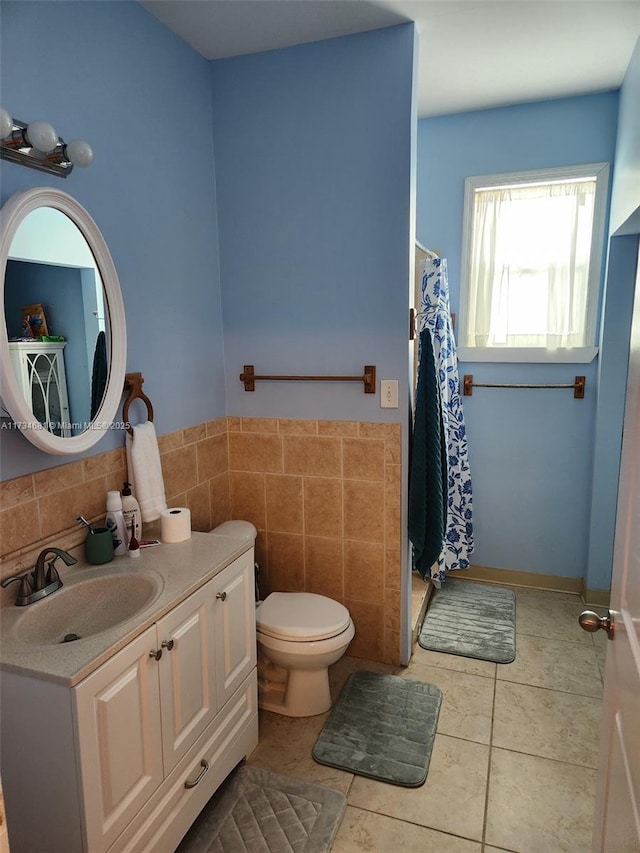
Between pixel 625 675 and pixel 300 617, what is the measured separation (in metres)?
1.36

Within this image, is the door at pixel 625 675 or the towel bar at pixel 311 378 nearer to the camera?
the door at pixel 625 675

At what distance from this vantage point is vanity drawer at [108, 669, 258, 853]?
1.48 m

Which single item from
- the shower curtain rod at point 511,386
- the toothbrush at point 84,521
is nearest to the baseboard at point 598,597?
the shower curtain rod at point 511,386

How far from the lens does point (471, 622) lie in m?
2.91

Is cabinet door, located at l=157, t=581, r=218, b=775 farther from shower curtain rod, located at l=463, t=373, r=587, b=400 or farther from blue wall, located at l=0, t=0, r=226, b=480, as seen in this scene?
shower curtain rod, located at l=463, t=373, r=587, b=400

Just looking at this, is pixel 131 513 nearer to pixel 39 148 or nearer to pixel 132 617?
pixel 132 617

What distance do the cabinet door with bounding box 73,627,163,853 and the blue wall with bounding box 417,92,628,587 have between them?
2348 mm

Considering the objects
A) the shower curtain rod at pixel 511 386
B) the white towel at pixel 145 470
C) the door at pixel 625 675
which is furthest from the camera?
the shower curtain rod at pixel 511 386

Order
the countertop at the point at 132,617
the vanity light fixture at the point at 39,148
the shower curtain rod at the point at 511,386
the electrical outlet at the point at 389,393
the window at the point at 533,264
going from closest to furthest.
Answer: the countertop at the point at 132,617, the vanity light fixture at the point at 39,148, the electrical outlet at the point at 389,393, the window at the point at 533,264, the shower curtain rod at the point at 511,386

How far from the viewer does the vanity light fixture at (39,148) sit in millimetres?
1438

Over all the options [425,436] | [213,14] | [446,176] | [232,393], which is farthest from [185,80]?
[425,436]

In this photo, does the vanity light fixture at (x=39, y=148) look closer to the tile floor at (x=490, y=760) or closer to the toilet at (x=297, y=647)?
the toilet at (x=297, y=647)

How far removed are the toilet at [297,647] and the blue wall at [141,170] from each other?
79 centimetres

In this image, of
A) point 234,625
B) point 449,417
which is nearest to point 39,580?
point 234,625
